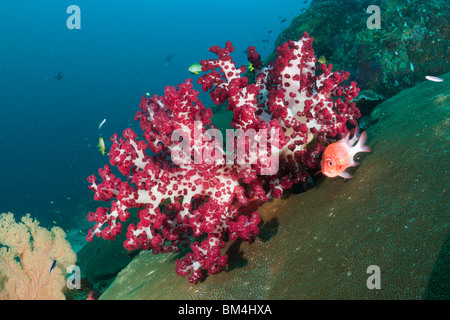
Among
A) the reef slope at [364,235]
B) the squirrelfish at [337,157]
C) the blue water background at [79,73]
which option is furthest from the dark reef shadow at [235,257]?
the blue water background at [79,73]

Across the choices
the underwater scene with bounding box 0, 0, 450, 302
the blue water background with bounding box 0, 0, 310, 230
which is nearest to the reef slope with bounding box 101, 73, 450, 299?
the underwater scene with bounding box 0, 0, 450, 302

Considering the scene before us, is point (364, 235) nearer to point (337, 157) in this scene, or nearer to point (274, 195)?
point (337, 157)

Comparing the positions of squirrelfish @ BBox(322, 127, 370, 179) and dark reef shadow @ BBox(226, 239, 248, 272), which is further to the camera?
dark reef shadow @ BBox(226, 239, 248, 272)

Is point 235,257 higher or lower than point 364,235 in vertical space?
lower

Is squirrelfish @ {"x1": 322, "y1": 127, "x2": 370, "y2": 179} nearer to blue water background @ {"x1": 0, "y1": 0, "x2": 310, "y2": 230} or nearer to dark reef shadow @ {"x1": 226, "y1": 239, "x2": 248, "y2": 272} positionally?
dark reef shadow @ {"x1": 226, "y1": 239, "x2": 248, "y2": 272}

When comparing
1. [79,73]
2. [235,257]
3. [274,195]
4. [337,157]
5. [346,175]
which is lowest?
[235,257]

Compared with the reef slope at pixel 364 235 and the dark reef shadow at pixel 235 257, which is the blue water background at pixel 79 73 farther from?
the reef slope at pixel 364 235

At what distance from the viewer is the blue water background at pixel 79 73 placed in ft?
114

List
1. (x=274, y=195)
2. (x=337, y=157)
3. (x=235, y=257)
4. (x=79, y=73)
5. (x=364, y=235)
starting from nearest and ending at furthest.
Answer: (x=364, y=235) → (x=337, y=157) → (x=235, y=257) → (x=274, y=195) → (x=79, y=73)

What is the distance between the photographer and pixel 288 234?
102 inches

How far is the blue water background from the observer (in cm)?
3478

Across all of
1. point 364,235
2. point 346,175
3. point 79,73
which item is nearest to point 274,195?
point 346,175

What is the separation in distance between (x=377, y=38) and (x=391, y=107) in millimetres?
4628

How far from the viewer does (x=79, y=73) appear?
83.8 meters
